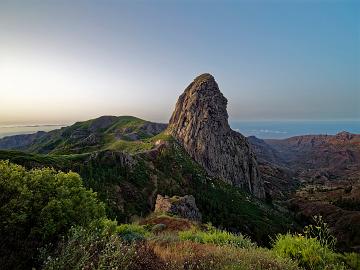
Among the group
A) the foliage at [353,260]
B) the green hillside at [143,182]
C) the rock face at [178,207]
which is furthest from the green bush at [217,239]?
the green hillside at [143,182]

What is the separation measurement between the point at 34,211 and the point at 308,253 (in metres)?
8.06

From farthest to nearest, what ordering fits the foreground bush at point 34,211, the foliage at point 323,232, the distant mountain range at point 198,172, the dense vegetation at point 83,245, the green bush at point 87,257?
the distant mountain range at point 198,172, the foliage at point 323,232, the foreground bush at point 34,211, the dense vegetation at point 83,245, the green bush at point 87,257

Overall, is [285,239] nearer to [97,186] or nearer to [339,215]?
[97,186]

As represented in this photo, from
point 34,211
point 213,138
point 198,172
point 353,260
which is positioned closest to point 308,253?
point 353,260

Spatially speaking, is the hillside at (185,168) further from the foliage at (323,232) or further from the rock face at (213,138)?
the foliage at (323,232)

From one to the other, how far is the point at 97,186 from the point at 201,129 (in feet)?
371

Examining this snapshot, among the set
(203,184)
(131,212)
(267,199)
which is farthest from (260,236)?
(267,199)

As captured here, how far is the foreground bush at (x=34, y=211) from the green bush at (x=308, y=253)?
6.40 meters

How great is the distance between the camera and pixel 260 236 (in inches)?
3634

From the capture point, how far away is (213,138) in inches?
6890

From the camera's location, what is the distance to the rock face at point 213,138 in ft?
556

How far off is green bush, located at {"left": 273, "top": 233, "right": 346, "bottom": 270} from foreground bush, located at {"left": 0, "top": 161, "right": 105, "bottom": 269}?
6401 millimetres

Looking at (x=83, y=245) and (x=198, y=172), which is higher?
(x=83, y=245)

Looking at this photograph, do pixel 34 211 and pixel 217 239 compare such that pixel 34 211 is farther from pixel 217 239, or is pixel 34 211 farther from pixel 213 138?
pixel 213 138
